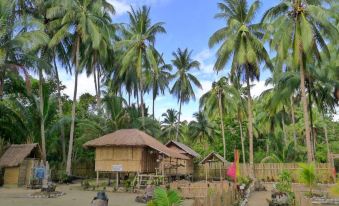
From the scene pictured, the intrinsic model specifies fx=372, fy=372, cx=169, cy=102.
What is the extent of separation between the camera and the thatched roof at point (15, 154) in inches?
993

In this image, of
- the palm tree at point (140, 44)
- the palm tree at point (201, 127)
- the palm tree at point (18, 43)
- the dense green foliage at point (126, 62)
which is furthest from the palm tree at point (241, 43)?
the palm tree at point (201, 127)

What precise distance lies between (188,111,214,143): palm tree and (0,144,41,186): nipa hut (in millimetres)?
25490

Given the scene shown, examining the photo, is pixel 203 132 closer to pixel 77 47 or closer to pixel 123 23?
pixel 123 23

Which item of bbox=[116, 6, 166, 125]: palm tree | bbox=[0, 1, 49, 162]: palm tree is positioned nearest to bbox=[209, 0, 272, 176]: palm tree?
bbox=[116, 6, 166, 125]: palm tree

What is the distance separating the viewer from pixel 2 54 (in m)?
20.9

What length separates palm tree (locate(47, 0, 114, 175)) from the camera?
1179 inches

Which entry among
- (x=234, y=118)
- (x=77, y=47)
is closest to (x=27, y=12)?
(x=77, y=47)

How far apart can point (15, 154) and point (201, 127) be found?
26.8m

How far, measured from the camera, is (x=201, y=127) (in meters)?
48.2

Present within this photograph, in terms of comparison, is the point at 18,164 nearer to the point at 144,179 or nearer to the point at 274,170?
the point at 144,179

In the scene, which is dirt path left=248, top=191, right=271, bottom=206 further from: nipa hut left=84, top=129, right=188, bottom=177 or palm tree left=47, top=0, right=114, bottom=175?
palm tree left=47, top=0, right=114, bottom=175

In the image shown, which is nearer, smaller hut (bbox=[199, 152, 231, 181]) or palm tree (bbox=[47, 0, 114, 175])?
palm tree (bbox=[47, 0, 114, 175])

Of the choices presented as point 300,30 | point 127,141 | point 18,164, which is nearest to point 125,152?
point 127,141

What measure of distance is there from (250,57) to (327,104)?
8.62 m
